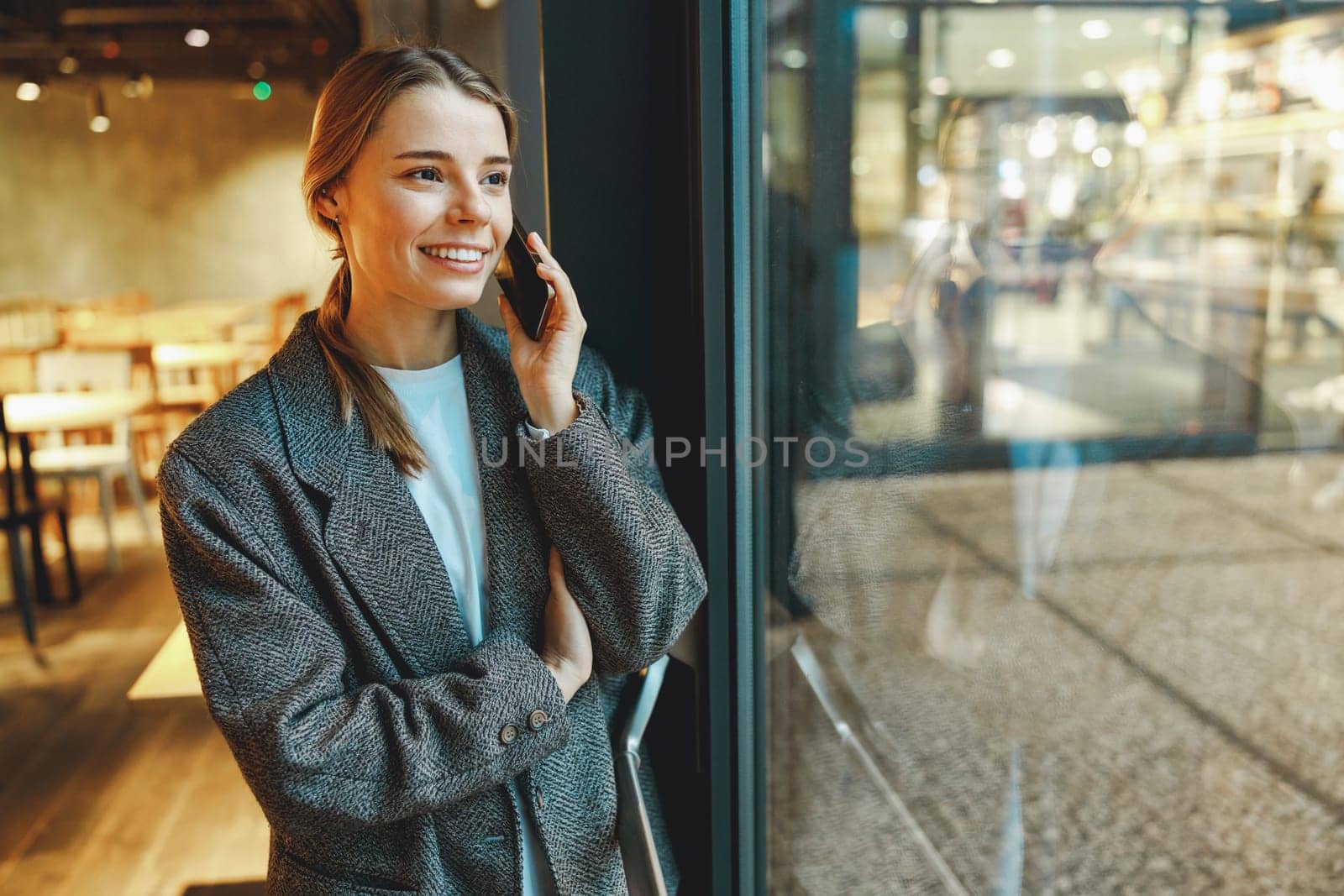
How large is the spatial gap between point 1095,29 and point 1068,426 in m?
0.23

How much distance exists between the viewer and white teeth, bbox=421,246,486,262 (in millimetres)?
982

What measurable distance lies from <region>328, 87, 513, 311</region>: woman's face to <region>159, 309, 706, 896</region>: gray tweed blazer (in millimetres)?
126

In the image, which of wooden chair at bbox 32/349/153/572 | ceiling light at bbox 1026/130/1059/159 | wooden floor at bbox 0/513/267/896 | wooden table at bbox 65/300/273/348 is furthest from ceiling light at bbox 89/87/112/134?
ceiling light at bbox 1026/130/1059/159

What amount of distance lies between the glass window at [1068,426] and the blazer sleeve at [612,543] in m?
0.18

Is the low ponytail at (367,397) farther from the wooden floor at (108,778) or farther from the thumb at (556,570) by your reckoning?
the wooden floor at (108,778)

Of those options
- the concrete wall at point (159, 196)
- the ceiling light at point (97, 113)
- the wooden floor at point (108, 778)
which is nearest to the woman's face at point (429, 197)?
the wooden floor at point (108, 778)

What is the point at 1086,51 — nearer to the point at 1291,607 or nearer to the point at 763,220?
the point at 1291,607

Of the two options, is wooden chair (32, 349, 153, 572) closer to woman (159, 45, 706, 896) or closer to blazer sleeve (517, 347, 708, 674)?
woman (159, 45, 706, 896)

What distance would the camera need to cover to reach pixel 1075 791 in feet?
2.39

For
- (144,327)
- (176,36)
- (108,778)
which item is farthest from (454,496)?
(176,36)

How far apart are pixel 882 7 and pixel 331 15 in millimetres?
8738

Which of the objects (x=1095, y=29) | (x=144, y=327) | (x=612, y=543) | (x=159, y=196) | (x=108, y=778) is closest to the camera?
(x=1095, y=29)

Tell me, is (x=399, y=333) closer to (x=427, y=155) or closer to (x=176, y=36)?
(x=427, y=155)

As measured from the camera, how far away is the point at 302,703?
898 millimetres
